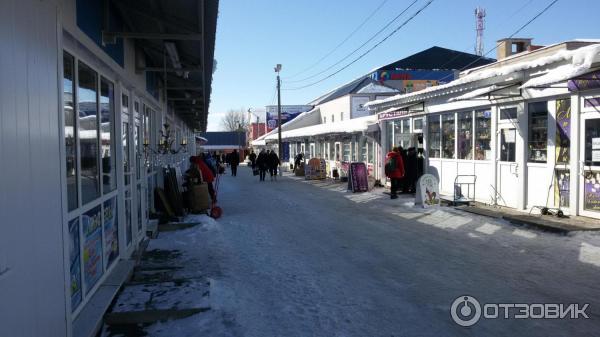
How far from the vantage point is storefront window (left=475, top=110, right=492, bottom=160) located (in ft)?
42.3

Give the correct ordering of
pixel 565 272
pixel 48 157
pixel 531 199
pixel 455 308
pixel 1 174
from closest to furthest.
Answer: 1. pixel 1 174
2. pixel 48 157
3. pixel 455 308
4. pixel 565 272
5. pixel 531 199

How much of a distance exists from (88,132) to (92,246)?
1.11m

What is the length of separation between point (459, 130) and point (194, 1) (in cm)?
1044

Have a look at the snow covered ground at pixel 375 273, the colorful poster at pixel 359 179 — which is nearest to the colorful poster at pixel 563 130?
the snow covered ground at pixel 375 273

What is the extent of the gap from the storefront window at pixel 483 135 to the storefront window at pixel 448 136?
1.31 meters

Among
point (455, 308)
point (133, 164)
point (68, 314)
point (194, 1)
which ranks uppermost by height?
point (194, 1)

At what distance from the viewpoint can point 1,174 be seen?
2.39 m

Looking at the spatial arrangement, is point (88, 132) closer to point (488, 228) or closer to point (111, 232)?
point (111, 232)

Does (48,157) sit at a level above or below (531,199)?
above

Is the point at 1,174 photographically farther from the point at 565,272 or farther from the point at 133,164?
the point at 565,272

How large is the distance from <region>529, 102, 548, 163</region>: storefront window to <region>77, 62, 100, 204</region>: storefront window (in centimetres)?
931

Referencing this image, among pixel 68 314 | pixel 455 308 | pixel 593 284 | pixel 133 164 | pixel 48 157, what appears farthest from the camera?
pixel 133 164

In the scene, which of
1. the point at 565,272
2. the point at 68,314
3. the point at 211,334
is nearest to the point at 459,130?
the point at 565,272

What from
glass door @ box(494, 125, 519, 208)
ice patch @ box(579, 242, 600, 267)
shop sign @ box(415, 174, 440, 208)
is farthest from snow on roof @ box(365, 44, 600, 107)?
ice patch @ box(579, 242, 600, 267)
